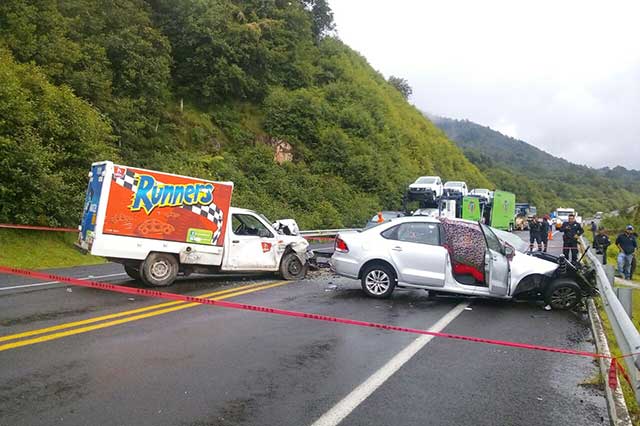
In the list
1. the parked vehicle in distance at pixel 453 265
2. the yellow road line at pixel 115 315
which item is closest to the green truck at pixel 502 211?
the parked vehicle in distance at pixel 453 265

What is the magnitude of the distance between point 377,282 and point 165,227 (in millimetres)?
4349

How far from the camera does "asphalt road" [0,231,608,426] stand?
181 inches

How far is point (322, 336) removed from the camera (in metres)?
7.33

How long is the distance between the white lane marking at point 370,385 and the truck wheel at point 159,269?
5.57 metres

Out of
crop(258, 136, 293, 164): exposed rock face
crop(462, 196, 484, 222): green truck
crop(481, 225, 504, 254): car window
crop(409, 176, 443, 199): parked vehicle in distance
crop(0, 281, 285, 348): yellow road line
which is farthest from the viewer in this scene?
crop(258, 136, 293, 164): exposed rock face

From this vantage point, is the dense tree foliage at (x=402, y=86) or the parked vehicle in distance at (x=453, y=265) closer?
the parked vehicle in distance at (x=453, y=265)

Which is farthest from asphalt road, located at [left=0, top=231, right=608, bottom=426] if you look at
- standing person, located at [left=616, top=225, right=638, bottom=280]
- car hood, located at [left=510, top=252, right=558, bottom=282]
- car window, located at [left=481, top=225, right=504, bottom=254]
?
standing person, located at [left=616, top=225, right=638, bottom=280]

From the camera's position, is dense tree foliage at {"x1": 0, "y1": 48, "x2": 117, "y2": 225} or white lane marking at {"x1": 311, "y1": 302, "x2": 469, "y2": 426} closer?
white lane marking at {"x1": 311, "y1": 302, "x2": 469, "y2": 426}

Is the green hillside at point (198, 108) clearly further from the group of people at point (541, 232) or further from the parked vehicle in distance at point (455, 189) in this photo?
the group of people at point (541, 232)

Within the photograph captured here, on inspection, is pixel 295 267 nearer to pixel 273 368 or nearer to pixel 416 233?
pixel 416 233

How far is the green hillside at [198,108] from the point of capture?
680 inches

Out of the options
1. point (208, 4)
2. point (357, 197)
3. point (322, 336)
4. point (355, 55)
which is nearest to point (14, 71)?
point (322, 336)

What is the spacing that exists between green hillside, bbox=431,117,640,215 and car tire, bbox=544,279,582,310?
76135mm

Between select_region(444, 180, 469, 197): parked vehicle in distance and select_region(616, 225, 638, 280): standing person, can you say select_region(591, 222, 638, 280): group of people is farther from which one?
select_region(444, 180, 469, 197): parked vehicle in distance
